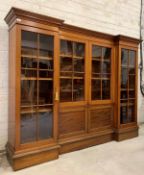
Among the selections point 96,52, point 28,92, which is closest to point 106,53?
point 96,52

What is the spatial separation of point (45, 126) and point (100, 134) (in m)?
1.20

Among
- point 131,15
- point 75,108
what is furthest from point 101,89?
point 131,15

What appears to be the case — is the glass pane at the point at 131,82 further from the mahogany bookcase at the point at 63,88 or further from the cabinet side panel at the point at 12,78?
the cabinet side panel at the point at 12,78

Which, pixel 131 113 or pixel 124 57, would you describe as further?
pixel 131 113

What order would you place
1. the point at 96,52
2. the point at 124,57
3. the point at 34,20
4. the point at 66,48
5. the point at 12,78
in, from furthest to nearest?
1. the point at 124,57
2. the point at 96,52
3. the point at 66,48
4. the point at 12,78
5. the point at 34,20

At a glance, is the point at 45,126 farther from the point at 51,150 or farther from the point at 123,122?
the point at 123,122

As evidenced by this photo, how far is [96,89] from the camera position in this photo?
3.56 metres

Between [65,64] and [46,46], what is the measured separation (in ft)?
1.74

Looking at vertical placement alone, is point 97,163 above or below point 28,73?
below

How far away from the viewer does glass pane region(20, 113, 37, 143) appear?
2617 mm

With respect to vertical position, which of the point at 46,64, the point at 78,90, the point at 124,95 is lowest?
the point at 124,95

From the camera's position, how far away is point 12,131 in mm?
2691

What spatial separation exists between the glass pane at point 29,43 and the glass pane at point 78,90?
3.09ft

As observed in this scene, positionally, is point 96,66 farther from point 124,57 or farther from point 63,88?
point 63,88
